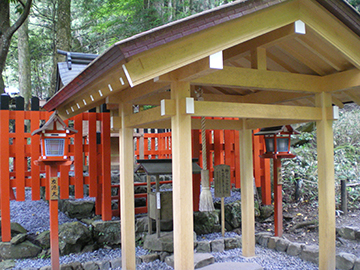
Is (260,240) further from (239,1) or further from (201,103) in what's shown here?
(239,1)

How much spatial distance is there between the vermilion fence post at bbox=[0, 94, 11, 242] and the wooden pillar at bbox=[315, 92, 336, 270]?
464 cm

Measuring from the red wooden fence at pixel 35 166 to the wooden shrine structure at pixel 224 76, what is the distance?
838 mm

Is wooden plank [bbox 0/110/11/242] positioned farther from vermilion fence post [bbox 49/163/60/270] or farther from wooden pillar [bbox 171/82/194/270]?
wooden pillar [bbox 171/82/194/270]

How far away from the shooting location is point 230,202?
657 centimetres

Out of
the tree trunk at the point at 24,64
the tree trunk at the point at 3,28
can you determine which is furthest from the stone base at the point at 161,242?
the tree trunk at the point at 24,64

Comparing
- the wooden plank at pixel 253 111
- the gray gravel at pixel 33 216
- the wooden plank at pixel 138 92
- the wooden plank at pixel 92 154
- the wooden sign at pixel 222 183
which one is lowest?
the gray gravel at pixel 33 216

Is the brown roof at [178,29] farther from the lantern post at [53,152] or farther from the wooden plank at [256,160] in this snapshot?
the wooden plank at [256,160]

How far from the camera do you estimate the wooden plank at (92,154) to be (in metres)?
5.13

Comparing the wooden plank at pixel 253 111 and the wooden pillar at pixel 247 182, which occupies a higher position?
the wooden plank at pixel 253 111

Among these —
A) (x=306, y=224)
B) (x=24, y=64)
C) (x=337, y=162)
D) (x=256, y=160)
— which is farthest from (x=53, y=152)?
(x=24, y=64)

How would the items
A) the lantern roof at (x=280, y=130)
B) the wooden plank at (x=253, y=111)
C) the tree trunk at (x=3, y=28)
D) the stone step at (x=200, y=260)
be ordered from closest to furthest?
the wooden plank at (x=253, y=111) → the stone step at (x=200, y=260) → the lantern roof at (x=280, y=130) → the tree trunk at (x=3, y=28)

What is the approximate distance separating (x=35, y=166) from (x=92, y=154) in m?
0.92

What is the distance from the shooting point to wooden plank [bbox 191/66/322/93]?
308cm

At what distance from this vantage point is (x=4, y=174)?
4766mm
